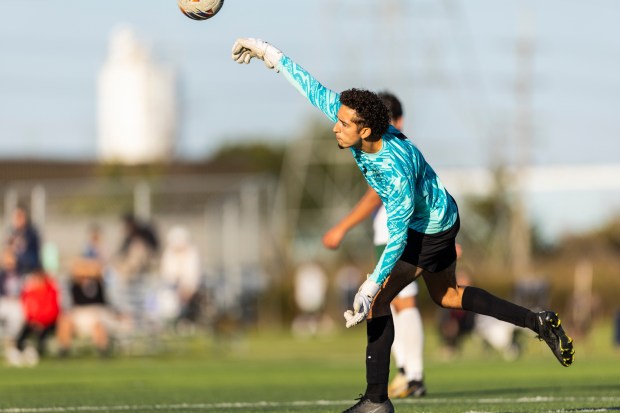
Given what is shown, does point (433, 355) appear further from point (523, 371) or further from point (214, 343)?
point (523, 371)

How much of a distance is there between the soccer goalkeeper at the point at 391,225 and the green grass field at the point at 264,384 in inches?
30.3

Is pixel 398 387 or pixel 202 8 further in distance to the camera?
pixel 398 387

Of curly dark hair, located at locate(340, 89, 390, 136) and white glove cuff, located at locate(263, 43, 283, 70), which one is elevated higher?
white glove cuff, located at locate(263, 43, 283, 70)

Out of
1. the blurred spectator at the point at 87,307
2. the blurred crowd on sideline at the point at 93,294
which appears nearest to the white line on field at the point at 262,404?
the blurred crowd on sideline at the point at 93,294

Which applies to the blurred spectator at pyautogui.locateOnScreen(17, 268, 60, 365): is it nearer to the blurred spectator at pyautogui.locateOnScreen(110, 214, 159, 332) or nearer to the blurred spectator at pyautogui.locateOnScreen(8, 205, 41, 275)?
the blurred spectator at pyautogui.locateOnScreen(8, 205, 41, 275)

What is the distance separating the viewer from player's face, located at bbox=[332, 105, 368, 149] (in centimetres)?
806

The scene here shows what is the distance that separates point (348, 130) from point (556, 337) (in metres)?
1.89

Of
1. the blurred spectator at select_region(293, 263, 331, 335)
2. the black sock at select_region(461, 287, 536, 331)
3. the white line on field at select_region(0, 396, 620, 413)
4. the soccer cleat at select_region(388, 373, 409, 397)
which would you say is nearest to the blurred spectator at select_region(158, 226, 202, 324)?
the blurred spectator at select_region(293, 263, 331, 335)

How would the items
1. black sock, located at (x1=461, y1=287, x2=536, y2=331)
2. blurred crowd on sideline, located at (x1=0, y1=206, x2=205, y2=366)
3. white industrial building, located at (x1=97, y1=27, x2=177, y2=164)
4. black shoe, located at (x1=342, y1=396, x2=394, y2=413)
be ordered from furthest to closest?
1. white industrial building, located at (x1=97, y1=27, x2=177, y2=164)
2. blurred crowd on sideline, located at (x1=0, y1=206, x2=205, y2=366)
3. black sock, located at (x1=461, y1=287, x2=536, y2=331)
4. black shoe, located at (x1=342, y1=396, x2=394, y2=413)

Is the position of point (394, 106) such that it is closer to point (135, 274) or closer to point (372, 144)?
point (372, 144)

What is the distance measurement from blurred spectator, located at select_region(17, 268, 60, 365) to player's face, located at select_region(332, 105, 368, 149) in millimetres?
14182

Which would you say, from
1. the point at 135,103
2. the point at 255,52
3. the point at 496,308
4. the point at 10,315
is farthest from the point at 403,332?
the point at 135,103

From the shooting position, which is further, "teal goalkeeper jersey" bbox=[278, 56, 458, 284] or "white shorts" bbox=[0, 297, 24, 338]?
"white shorts" bbox=[0, 297, 24, 338]

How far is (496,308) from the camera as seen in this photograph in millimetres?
8914
